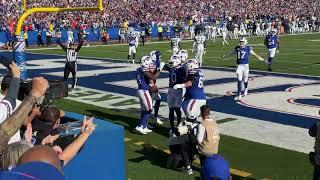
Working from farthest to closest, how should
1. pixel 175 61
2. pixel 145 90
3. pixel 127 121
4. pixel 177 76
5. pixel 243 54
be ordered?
pixel 243 54 → pixel 127 121 → pixel 145 90 → pixel 175 61 → pixel 177 76

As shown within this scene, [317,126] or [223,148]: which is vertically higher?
[317,126]

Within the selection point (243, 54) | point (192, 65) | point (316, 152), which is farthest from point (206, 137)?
point (243, 54)

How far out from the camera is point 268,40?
2058 cm

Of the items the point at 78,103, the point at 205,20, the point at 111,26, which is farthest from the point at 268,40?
the point at 205,20

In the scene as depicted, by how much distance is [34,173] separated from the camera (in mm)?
2062

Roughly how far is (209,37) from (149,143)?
112 ft

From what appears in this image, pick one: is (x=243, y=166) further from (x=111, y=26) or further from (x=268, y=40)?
(x=111, y=26)

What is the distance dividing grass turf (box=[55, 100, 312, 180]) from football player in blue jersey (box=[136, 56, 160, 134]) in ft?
0.78

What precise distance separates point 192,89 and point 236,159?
62.4 inches

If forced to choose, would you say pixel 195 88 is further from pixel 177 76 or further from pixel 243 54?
pixel 243 54

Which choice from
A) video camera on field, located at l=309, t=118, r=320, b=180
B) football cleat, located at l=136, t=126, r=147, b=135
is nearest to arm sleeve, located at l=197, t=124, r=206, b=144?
video camera on field, located at l=309, t=118, r=320, b=180

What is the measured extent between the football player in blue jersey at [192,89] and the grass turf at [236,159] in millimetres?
897

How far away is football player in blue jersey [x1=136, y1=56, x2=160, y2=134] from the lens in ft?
33.9

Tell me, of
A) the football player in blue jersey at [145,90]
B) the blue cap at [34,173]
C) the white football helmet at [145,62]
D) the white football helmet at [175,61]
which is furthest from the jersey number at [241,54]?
the blue cap at [34,173]
